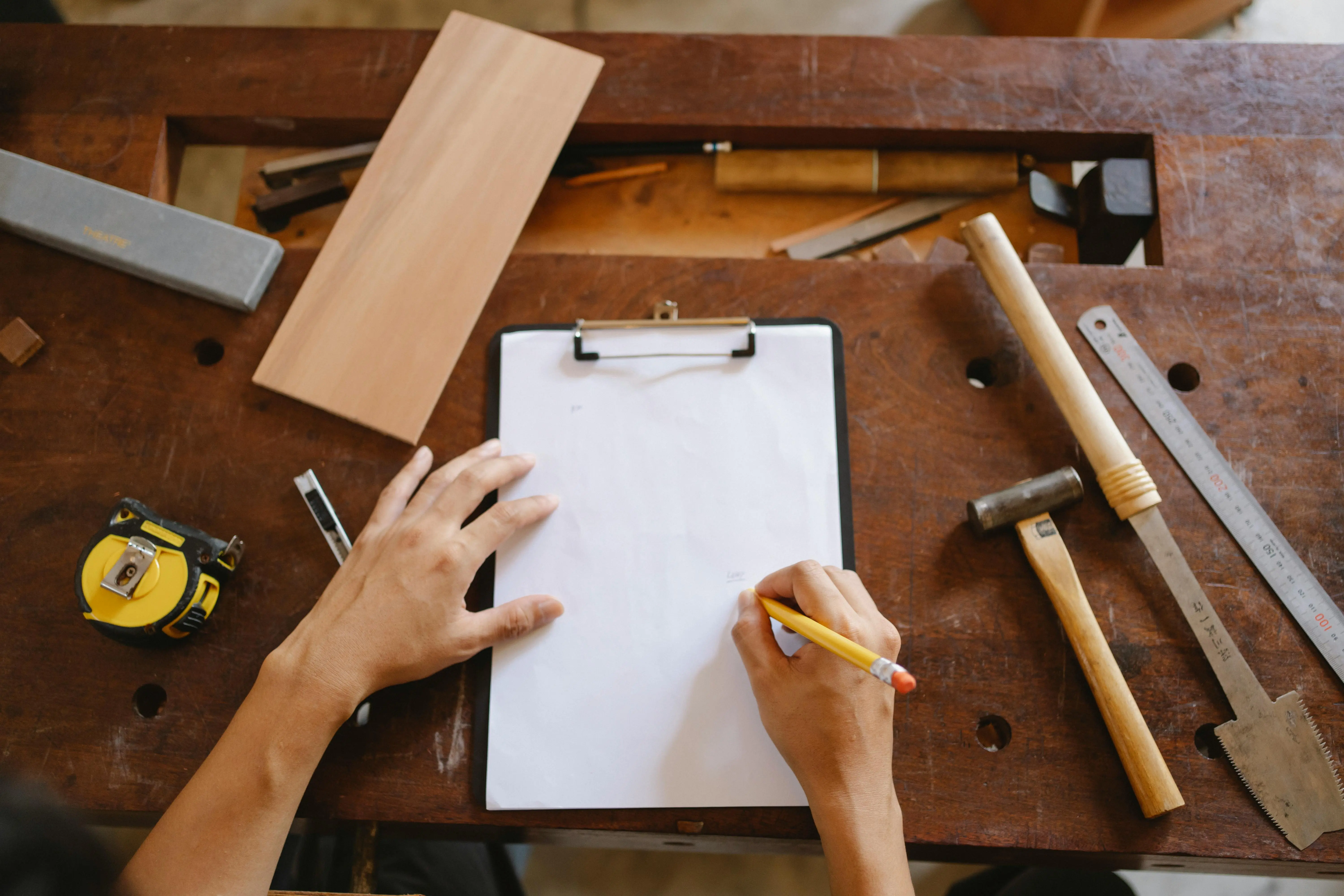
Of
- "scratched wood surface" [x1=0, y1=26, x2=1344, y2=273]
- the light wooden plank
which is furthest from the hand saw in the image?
the light wooden plank

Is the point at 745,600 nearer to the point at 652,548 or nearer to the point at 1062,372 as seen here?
the point at 652,548

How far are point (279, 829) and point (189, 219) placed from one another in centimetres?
75

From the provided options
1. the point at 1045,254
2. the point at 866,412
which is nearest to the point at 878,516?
the point at 866,412

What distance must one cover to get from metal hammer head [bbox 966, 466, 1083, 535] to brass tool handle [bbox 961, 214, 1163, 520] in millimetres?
39

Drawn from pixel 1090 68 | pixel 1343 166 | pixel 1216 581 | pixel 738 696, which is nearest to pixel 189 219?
pixel 738 696

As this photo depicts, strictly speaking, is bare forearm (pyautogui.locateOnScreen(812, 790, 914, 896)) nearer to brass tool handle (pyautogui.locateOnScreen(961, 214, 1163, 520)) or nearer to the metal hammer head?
the metal hammer head

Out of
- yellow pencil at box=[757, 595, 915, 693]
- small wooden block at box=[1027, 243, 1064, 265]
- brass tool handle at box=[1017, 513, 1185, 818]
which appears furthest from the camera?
small wooden block at box=[1027, 243, 1064, 265]

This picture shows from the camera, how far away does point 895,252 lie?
104 cm

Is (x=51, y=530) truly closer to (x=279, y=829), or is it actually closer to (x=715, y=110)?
(x=279, y=829)

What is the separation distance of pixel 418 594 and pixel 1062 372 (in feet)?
2.51

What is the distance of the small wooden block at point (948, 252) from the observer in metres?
1.04

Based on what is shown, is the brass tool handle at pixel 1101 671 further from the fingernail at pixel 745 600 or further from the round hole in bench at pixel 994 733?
the fingernail at pixel 745 600

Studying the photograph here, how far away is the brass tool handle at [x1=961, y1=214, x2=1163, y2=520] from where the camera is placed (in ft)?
2.80

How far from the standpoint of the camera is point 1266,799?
79cm
